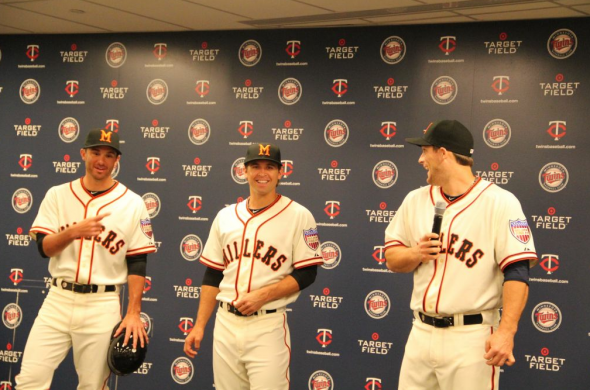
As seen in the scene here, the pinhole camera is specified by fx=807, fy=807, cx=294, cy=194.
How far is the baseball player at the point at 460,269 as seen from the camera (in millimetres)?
3541

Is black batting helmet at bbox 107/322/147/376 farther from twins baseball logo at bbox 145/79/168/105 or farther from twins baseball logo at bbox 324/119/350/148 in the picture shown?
twins baseball logo at bbox 145/79/168/105

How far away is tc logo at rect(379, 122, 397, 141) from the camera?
6.09 metres

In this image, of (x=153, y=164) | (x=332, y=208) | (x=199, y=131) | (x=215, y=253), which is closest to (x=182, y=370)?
(x=153, y=164)

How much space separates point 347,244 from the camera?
6.21m

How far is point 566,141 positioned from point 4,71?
4.80 meters

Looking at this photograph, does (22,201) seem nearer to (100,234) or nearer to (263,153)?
(100,234)

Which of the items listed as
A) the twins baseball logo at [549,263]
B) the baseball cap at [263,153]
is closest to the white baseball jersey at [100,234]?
the baseball cap at [263,153]

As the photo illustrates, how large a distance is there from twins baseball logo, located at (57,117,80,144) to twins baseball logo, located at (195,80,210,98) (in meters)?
1.13

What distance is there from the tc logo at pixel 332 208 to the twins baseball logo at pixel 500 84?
146 centimetres

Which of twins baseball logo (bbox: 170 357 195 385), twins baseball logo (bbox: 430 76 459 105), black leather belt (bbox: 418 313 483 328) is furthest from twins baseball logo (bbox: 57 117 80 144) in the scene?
black leather belt (bbox: 418 313 483 328)

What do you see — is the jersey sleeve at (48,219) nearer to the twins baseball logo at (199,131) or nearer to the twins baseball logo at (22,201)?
the twins baseball logo at (199,131)

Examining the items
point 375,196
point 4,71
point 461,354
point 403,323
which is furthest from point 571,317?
point 4,71

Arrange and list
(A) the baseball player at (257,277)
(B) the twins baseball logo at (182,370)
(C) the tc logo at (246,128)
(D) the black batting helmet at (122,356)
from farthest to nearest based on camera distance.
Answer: (B) the twins baseball logo at (182,370), (C) the tc logo at (246,128), (D) the black batting helmet at (122,356), (A) the baseball player at (257,277)

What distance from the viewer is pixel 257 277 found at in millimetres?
4289
